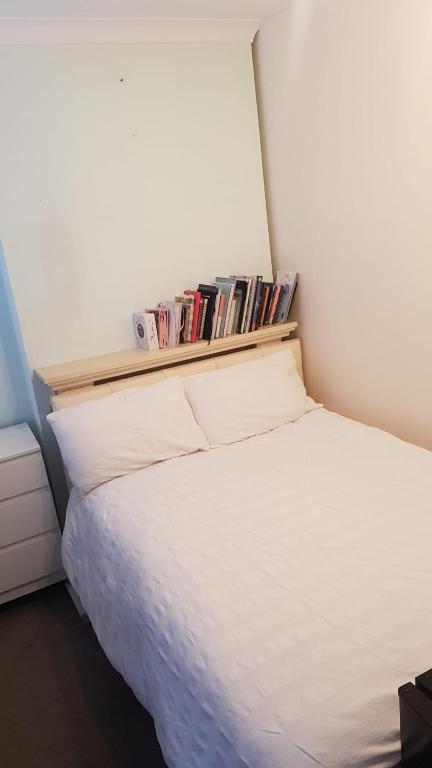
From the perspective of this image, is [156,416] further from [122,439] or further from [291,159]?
[291,159]

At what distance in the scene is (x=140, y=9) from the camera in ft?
6.98

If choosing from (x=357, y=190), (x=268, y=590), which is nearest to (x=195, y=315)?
(x=357, y=190)

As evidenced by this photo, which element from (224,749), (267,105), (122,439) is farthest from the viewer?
(267,105)

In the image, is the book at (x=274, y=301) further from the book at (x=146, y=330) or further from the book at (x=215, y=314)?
the book at (x=146, y=330)

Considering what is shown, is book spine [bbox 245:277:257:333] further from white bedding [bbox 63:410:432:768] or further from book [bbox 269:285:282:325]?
white bedding [bbox 63:410:432:768]

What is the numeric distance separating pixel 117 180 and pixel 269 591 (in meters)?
1.84

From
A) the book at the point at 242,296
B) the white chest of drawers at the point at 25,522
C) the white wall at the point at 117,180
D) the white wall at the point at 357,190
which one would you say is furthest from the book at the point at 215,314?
the white chest of drawers at the point at 25,522

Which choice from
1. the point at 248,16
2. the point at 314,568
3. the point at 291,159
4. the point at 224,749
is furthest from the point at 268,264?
the point at 224,749

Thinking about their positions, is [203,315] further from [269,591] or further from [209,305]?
[269,591]

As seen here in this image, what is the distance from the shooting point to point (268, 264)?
110 inches

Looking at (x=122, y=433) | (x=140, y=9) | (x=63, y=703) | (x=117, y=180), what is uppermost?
(x=140, y=9)

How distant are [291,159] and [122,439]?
4.96 feet

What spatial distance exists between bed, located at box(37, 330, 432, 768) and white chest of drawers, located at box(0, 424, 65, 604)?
21 cm

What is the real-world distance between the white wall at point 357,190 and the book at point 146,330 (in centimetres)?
76
